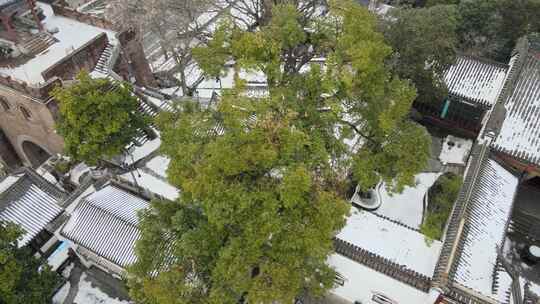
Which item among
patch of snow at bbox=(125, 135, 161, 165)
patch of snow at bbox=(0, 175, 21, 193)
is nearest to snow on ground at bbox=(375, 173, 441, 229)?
patch of snow at bbox=(125, 135, 161, 165)

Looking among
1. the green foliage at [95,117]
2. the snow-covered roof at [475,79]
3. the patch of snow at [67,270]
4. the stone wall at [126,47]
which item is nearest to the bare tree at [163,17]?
the stone wall at [126,47]

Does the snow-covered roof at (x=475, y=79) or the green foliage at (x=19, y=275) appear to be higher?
the snow-covered roof at (x=475, y=79)

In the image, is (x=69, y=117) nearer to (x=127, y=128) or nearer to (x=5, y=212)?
(x=127, y=128)

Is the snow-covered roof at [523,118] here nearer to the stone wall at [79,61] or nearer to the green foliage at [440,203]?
the green foliage at [440,203]

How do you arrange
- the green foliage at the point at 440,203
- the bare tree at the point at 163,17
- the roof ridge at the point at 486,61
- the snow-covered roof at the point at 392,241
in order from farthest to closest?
1. the roof ridge at the point at 486,61
2. the bare tree at the point at 163,17
3. the green foliage at the point at 440,203
4. the snow-covered roof at the point at 392,241

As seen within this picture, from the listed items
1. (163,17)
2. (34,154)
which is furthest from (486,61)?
(34,154)

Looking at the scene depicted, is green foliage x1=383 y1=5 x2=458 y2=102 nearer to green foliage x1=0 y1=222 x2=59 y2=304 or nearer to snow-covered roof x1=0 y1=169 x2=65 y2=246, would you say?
snow-covered roof x1=0 y1=169 x2=65 y2=246
